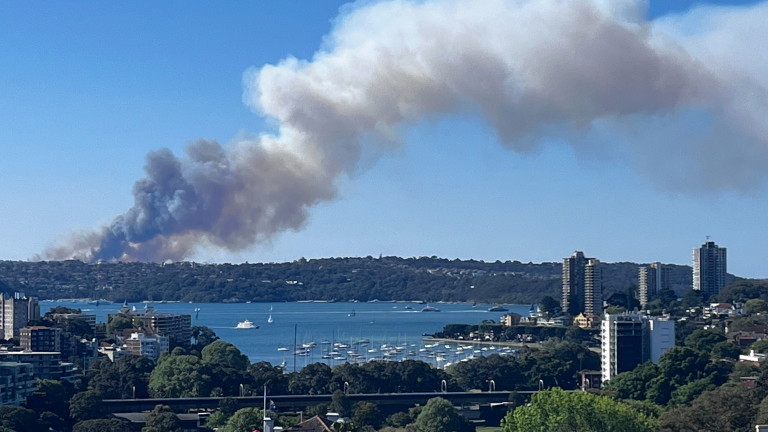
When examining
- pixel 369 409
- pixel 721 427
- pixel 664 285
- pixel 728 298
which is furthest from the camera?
pixel 664 285

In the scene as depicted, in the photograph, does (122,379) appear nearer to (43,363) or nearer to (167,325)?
(43,363)

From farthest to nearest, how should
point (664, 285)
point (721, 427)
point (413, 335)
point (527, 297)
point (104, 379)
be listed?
1. point (527, 297)
2. point (664, 285)
3. point (413, 335)
4. point (104, 379)
5. point (721, 427)

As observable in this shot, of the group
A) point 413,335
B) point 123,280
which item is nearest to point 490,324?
point 413,335

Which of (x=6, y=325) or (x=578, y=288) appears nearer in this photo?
(x=6, y=325)

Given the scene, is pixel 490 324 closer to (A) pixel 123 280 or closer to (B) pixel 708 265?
(B) pixel 708 265

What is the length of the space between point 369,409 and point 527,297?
14175cm

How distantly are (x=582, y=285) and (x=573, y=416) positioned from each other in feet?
289

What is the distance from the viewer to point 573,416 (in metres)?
25.0

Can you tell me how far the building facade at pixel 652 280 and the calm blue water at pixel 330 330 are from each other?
1568 cm

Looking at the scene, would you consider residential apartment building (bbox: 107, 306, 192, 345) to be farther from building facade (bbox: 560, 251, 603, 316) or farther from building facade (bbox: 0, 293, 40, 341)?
building facade (bbox: 560, 251, 603, 316)

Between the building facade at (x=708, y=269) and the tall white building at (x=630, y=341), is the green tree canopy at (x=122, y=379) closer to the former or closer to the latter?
the tall white building at (x=630, y=341)

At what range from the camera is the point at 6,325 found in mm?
74562

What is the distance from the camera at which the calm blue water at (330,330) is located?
82938 mm

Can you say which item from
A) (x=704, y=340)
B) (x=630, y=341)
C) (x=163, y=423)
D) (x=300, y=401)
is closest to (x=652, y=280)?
(x=704, y=340)
